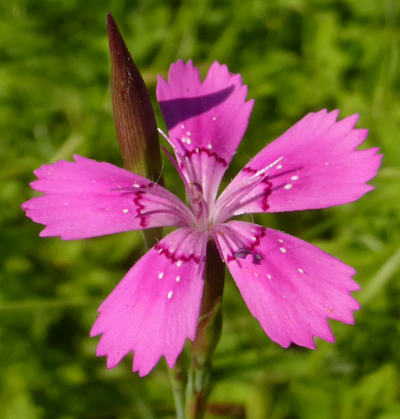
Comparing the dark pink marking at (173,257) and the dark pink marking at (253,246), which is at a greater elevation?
the dark pink marking at (173,257)

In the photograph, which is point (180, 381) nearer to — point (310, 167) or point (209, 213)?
point (209, 213)

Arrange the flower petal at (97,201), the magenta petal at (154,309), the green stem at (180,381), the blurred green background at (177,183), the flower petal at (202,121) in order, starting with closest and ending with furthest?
the magenta petal at (154,309) → the flower petal at (97,201) → the green stem at (180,381) → the flower petal at (202,121) → the blurred green background at (177,183)

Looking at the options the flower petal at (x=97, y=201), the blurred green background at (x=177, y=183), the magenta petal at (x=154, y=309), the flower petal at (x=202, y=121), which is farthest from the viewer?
the blurred green background at (x=177, y=183)

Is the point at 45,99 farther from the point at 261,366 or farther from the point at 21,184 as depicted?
the point at 261,366

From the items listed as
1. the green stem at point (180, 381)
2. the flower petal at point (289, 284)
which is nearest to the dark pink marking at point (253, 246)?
the flower petal at point (289, 284)

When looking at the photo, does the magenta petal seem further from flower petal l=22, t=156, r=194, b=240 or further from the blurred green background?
the blurred green background

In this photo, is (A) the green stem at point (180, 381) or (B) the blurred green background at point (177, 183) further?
(B) the blurred green background at point (177, 183)

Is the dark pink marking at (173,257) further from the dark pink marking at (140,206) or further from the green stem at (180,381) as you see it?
the green stem at (180,381)

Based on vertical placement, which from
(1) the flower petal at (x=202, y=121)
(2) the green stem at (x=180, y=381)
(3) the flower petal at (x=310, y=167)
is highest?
(1) the flower petal at (x=202, y=121)
